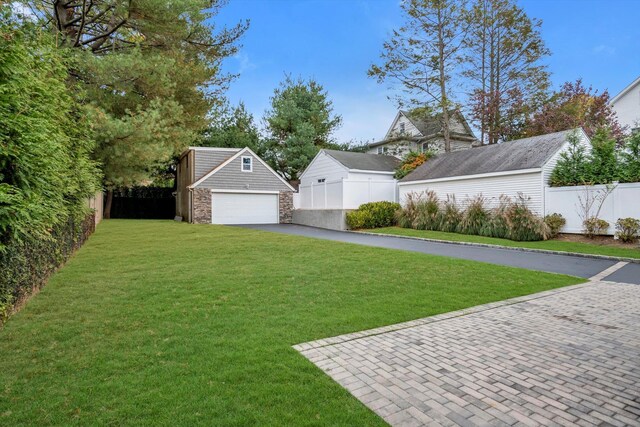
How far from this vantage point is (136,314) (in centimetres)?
458

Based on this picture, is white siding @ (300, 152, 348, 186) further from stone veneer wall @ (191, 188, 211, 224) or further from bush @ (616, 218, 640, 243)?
bush @ (616, 218, 640, 243)

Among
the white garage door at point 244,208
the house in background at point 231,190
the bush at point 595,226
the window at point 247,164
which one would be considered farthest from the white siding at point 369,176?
the bush at point 595,226

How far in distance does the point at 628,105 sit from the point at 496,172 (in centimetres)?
1441

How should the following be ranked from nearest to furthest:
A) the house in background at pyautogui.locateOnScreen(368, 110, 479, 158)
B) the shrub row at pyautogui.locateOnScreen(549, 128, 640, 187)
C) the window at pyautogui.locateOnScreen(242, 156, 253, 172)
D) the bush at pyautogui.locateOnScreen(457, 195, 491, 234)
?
the shrub row at pyautogui.locateOnScreen(549, 128, 640, 187) → the bush at pyautogui.locateOnScreen(457, 195, 491, 234) → the window at pyautogui.locateOnScreen(242, 156, 253, 172) → the house in background at pyautogui.locateOnScreen(368, 110, 479, 158)

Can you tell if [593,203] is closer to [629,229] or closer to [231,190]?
[629,229]

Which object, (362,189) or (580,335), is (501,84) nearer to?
(362,189)

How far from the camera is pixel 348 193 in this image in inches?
751

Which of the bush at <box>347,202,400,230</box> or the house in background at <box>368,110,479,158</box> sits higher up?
the house in background at <box>368,110,479,158</box>

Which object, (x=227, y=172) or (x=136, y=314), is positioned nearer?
(x=136, y=314)

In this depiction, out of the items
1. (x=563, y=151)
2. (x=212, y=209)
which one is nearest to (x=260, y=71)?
(x=212, y=209)

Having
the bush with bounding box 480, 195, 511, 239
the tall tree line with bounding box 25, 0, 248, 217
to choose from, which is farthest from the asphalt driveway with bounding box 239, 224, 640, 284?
the tall tree line with bounding box 25, 0, 248, 217

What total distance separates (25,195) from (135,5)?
10543mm

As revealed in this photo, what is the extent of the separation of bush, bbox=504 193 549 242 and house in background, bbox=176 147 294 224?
13801mm

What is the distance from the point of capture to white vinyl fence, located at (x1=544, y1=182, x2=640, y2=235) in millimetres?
11891
